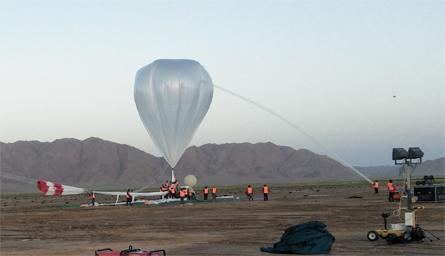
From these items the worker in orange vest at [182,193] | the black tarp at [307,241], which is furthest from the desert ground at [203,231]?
the worker in orange vest at [182,193]

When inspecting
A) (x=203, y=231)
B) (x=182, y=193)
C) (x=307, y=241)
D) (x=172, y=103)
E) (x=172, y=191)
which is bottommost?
(x=203, y=231)

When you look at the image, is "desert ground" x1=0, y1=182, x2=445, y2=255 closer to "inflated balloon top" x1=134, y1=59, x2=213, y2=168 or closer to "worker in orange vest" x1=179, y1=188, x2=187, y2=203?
"worker in orange vest" x1=179, y1=188, x2=187, y2=203

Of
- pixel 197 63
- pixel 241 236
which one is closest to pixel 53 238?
pixel 241 236

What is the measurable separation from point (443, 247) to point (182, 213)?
23.1 meters

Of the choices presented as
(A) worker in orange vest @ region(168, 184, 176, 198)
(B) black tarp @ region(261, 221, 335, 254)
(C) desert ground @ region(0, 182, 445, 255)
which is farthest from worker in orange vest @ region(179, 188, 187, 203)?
(B) black tarp @ region(261, 221, 335, 254)

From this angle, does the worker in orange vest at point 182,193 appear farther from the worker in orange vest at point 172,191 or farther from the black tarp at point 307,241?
the black tarp at point 307,241

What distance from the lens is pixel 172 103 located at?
5581 centimetres

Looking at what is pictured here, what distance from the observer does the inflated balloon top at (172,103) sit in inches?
2200

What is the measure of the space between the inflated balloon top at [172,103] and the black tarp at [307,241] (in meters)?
34.9

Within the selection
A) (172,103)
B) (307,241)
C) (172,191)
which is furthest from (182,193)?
(307,241)

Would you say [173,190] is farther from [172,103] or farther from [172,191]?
[172,103]

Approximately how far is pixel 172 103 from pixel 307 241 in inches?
1407

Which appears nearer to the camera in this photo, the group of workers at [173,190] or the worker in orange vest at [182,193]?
the worker in orange vest at [182,193]

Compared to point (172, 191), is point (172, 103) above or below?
above
